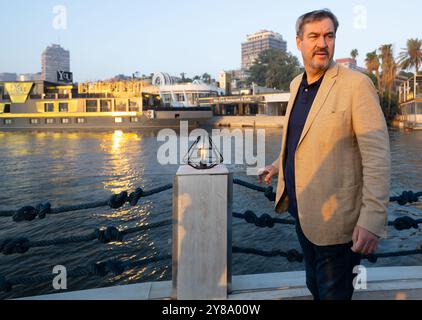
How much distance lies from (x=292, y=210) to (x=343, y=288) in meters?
0.49

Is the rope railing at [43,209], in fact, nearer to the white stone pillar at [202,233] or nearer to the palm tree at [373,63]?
the white stone pillar at [202,233]

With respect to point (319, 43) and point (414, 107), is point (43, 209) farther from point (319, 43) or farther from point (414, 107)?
point (414, 107)

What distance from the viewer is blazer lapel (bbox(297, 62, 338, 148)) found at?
1861 millimetres

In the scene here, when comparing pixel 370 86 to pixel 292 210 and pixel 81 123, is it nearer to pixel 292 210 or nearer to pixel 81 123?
pixel 292 210

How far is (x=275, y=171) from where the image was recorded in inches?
102

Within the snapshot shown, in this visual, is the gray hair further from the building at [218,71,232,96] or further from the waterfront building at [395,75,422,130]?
the building at [218,71,232,96]

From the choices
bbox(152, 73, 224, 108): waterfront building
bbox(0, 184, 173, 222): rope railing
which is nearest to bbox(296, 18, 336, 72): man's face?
bbox(0, 184, 173, 222): rope railing

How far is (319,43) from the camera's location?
187 centimetres

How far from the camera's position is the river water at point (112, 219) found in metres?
6.29

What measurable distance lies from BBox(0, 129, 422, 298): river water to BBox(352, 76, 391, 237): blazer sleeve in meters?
4.68

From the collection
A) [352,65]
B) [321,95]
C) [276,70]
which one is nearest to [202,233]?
[321,95]

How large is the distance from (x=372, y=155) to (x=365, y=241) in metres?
0.40

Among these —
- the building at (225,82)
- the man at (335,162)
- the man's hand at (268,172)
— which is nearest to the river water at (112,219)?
the man's hand at (268,172)
